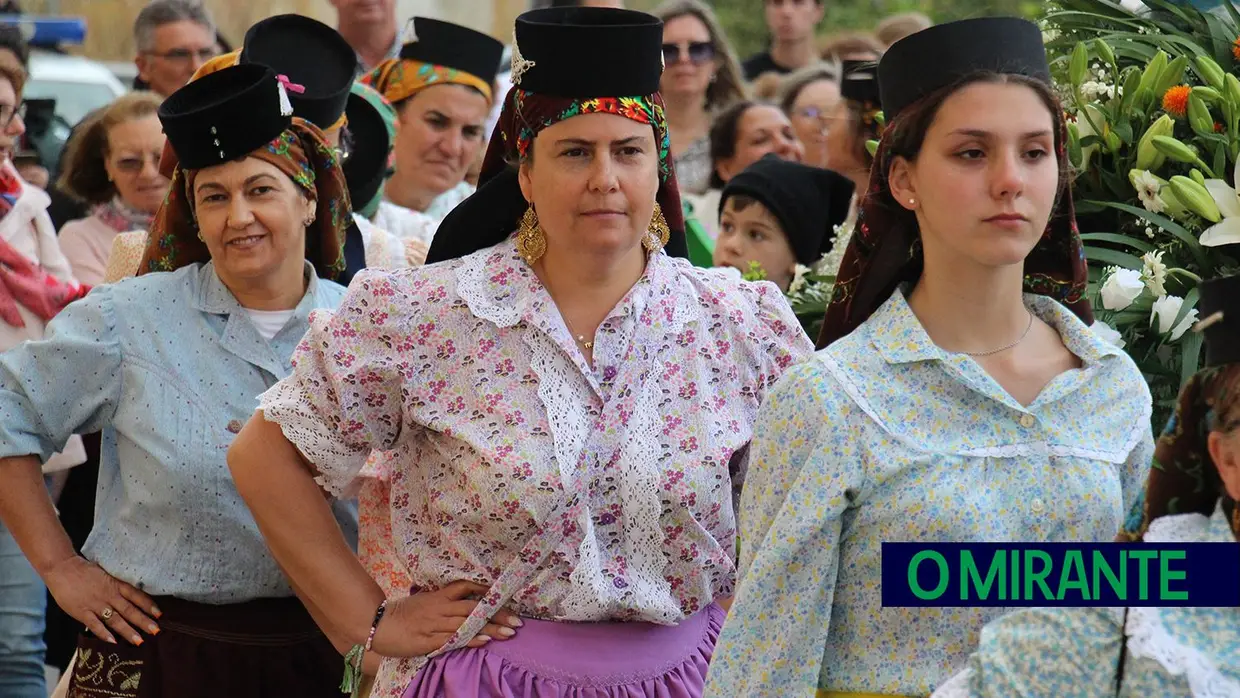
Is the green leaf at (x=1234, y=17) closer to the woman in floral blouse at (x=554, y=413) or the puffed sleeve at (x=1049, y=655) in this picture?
the woman in floral blouse at (x=554, y=413)

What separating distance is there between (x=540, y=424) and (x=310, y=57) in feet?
6.92

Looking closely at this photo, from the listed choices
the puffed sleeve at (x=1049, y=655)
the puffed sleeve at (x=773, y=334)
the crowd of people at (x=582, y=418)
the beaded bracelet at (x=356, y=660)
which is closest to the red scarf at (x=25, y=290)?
the crowd of people at (x=582, y=418)

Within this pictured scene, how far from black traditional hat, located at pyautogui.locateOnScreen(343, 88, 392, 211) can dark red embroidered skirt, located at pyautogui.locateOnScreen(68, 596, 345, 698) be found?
5.56 ft

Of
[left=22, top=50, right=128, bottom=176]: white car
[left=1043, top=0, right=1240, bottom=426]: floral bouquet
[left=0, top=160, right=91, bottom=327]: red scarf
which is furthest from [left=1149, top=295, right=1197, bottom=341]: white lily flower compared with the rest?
[left=22, top=50, right=128, bottom=176]: white car

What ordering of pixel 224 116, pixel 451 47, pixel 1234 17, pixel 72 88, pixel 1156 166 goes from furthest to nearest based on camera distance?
pixel 72 88, pixel 451 47, pixel 224 116, pixel 1234 17, pixel 1156 166

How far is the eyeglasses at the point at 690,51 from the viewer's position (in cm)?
741

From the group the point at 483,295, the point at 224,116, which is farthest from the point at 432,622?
the point at 224,116

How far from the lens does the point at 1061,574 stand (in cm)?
238

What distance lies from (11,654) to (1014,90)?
10.4 feet

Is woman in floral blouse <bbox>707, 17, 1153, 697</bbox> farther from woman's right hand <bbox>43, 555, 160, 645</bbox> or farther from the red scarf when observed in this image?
the red scarf

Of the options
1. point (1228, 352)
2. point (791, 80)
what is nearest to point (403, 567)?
point (1228, 352)

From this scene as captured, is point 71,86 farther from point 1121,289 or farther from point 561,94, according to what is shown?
point 1121,289

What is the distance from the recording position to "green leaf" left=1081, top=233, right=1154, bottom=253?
365 cm

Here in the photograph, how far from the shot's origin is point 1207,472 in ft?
7.19
